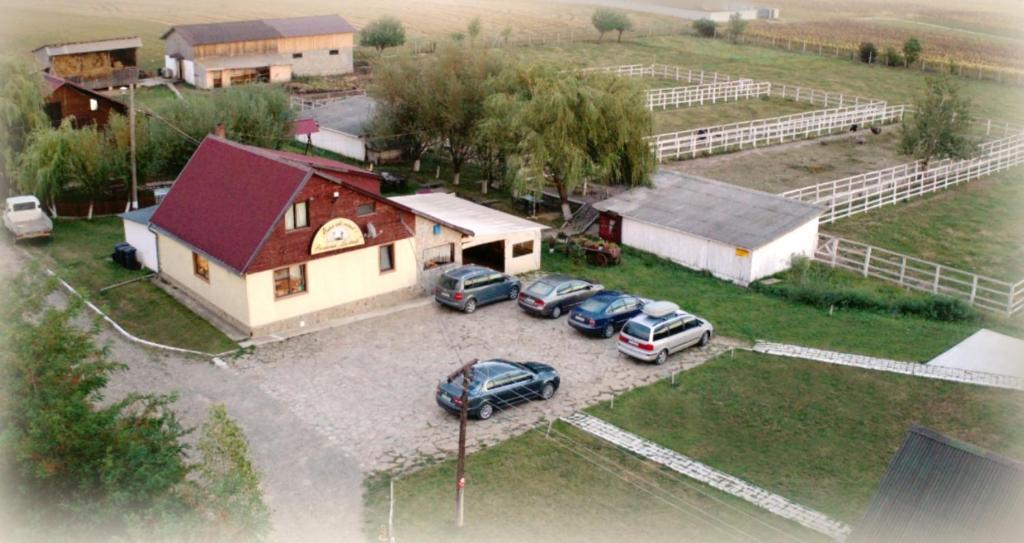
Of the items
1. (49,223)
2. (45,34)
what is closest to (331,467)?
(49,223)

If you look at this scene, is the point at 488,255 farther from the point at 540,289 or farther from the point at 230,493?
the point at 230,493

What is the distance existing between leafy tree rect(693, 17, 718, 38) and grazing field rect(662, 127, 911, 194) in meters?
44.9

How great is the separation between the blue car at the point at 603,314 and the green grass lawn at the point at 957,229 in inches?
556

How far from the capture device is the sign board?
29.0 meters

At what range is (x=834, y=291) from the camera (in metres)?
31.9

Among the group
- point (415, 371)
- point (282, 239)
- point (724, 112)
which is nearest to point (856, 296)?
point (415, 371)

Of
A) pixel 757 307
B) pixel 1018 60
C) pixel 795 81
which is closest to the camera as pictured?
pixel 757 307

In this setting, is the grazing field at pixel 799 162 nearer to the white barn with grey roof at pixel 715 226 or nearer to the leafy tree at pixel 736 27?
the white barn with grey roof at pixel 715 226

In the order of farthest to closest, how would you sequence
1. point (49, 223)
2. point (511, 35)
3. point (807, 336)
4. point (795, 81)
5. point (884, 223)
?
point (511, 35)
point (795, 81)
point (884, 223)
point (49, 223)
point (807, 336)

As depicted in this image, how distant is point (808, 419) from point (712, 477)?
4153 mm

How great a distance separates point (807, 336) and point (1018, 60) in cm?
6579

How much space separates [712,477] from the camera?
21.3 meters

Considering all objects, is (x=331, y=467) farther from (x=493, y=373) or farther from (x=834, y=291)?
(x=834, y=291)

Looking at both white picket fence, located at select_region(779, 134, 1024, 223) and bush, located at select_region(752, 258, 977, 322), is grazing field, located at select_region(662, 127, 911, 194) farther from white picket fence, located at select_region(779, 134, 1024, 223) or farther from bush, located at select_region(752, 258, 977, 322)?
bush, located at select_region(752, 258, 977, 322)
